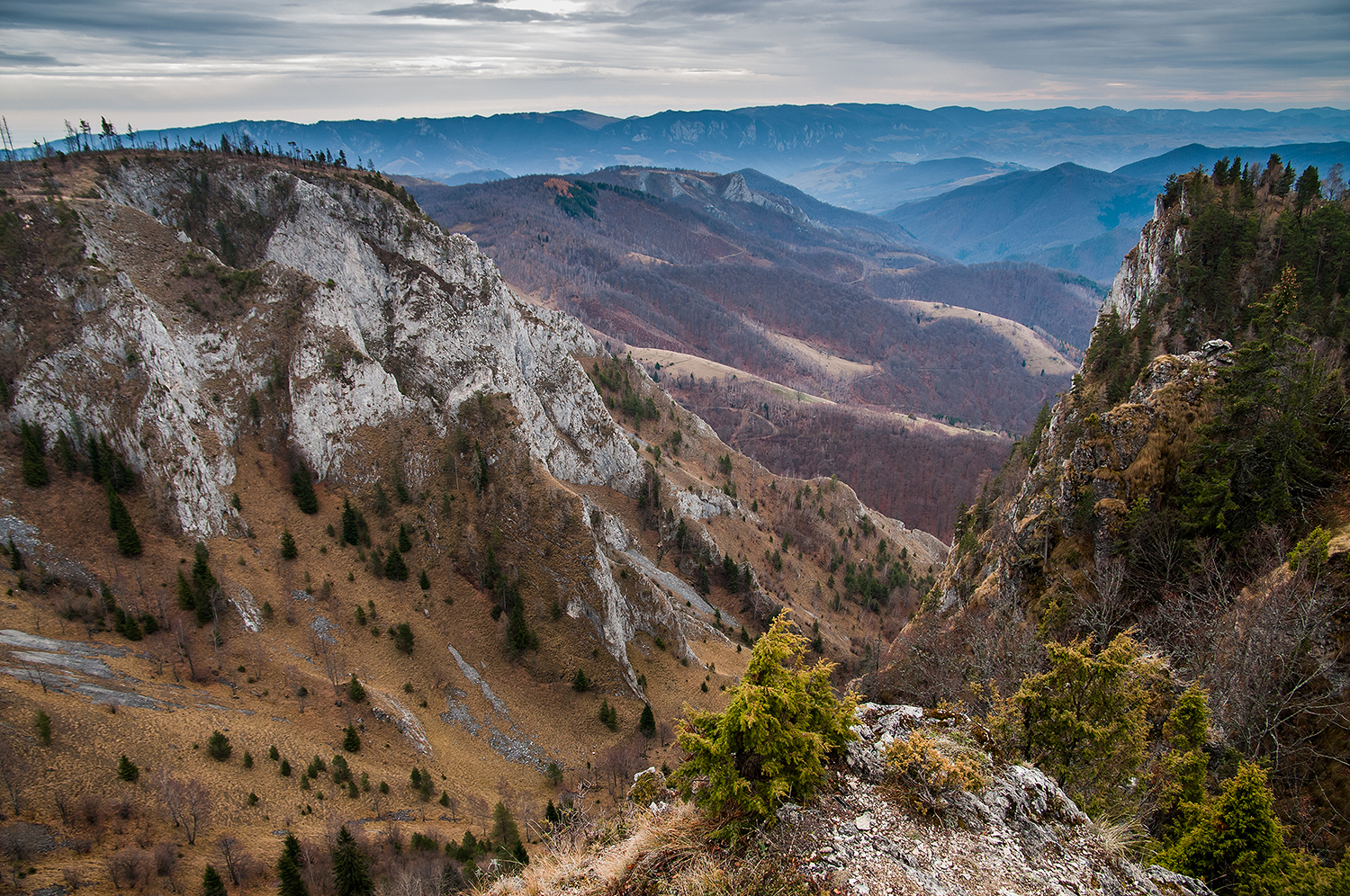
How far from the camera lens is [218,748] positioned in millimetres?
39969

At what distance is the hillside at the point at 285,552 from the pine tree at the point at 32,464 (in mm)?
234

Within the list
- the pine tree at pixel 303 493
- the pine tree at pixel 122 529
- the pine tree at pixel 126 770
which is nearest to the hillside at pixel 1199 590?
the pine tree at pixel 126 770

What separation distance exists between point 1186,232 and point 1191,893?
74.5 m

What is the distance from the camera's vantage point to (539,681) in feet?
202

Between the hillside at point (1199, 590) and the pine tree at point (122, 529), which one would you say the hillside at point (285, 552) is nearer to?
the pine tree at point (122, 529)

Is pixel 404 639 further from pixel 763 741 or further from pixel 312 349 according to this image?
pixel 763 741

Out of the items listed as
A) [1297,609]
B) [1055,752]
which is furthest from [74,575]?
[1297,609]

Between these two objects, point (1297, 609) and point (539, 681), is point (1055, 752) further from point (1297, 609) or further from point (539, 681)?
point (539, 681)

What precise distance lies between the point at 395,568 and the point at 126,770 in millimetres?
27110

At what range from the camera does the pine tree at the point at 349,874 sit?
33469mm

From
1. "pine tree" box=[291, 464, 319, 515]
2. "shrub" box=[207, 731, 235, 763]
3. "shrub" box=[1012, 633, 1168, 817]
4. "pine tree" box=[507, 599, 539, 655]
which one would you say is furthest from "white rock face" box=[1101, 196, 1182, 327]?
"shrub" box=[207, 731, 235, 763]

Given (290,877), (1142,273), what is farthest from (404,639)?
(1142,273)

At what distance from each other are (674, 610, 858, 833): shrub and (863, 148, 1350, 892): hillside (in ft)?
27.9

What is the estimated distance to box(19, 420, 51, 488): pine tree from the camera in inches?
1941
